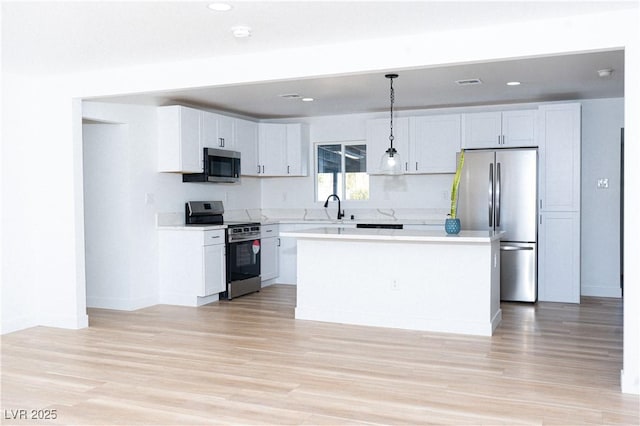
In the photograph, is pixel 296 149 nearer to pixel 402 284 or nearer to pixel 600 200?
pixel 402 284

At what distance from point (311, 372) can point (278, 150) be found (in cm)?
445

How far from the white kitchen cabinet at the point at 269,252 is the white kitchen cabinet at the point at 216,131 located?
1152 millimetres

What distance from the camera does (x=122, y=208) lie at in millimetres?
6242

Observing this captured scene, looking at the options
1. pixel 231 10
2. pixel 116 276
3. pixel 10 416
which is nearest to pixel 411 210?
pixel 116 276

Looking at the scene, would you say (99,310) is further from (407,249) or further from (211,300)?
(407,249)


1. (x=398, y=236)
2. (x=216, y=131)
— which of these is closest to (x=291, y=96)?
(x=216, y=131)

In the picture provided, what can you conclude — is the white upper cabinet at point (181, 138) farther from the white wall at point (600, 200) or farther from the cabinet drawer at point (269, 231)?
the white wall at point (600, 200)

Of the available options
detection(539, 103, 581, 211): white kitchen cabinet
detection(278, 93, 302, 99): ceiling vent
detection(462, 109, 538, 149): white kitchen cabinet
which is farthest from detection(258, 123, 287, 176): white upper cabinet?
detection(539, 103, 581, 211): white kitchen cabinet

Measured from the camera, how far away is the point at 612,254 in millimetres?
6910

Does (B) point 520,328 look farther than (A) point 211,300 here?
No

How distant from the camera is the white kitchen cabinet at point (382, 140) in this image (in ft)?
23.8

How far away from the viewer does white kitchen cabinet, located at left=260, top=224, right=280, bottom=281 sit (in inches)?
297

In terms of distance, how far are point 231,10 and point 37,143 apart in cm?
290

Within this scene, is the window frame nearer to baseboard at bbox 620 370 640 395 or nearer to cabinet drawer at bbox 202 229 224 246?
cabinet drawer at bbox 202 229 224 246
